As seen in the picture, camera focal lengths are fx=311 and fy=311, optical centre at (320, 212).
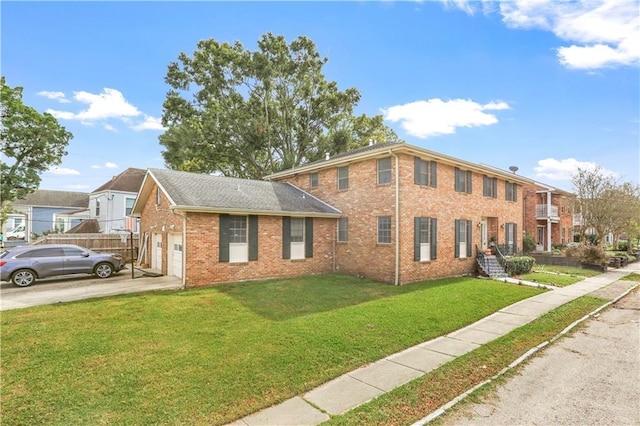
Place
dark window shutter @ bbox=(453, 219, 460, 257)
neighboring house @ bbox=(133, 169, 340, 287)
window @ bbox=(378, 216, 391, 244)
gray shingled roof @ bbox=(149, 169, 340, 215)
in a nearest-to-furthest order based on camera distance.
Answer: neighboring house @ bbox=(133, 169, 340, 287)
gray shingled roof @ bbox=(149, 169, 340, 215)
window @ bbox=(378, 216, 391, 244)
dark window shutter @ bbox=(453, 219, 460, 257)

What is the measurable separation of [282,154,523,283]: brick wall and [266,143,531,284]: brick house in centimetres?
4

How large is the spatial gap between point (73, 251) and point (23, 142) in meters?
15.2

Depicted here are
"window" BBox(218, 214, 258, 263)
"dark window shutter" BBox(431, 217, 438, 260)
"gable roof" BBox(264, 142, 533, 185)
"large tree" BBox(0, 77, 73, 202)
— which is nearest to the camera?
"window" BBox(218, 214, 258, 263)

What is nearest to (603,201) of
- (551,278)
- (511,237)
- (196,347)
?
(511,237)

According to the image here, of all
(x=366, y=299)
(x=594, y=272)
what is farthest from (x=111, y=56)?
(x=594, y=272)

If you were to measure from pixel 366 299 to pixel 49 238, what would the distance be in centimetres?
1744

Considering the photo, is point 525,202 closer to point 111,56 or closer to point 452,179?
point 452,179

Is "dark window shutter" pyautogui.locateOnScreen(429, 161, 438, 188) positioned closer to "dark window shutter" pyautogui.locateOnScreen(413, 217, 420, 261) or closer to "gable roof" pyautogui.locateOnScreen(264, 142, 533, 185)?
"gable roof" pyautogui.locateOnScreen(264, 142, 533, 185)

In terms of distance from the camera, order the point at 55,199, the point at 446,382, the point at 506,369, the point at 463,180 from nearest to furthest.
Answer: the point at 446,382
the point at 506,369
the point at 463,180
the point at 55,199

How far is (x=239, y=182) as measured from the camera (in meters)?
15.8

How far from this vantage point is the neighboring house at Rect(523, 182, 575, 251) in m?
26.6

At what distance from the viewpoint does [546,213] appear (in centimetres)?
2678

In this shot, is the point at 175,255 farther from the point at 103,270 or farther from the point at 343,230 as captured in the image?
the point at 343,230

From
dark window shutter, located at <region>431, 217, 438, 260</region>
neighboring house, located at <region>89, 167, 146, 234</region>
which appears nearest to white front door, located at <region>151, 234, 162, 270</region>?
neighboring house, located at <region>89, 167, 146, 234</region>
